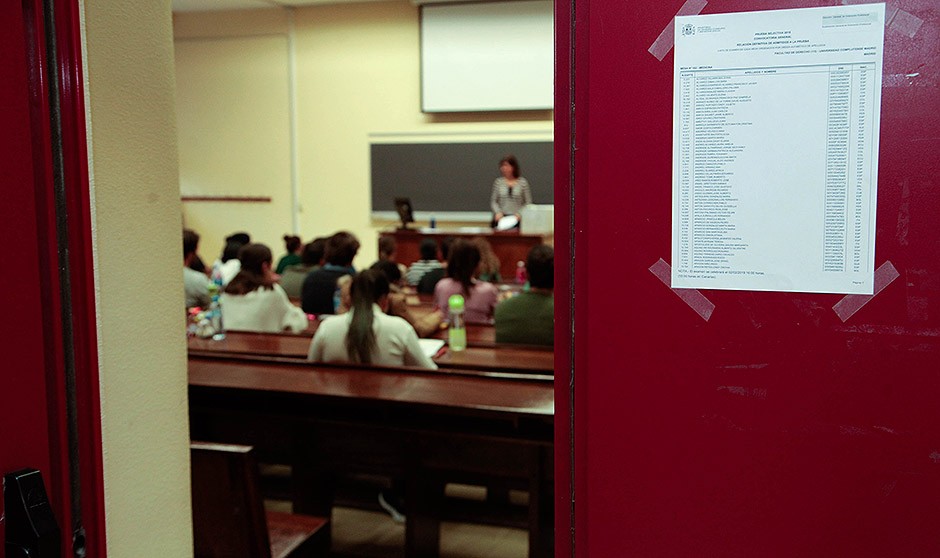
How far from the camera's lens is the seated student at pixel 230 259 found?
5973mm

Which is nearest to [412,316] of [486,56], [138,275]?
[138,275]

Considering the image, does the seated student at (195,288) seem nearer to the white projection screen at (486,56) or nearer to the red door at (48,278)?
the red door at (48,278)

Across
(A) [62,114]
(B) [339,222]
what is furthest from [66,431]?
(B) [339,222]

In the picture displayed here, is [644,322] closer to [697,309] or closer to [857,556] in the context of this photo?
[697,309]

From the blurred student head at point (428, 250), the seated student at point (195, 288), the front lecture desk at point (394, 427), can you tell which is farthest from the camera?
the blurred student head at point (428, 250)

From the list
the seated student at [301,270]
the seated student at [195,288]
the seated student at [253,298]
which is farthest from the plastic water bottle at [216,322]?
the seated student at [301,270]

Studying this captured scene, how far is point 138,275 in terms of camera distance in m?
1.47

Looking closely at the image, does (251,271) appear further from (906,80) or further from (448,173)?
(448,173)

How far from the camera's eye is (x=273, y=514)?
2.85m

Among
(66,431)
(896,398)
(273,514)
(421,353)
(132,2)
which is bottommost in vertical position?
(273,514)

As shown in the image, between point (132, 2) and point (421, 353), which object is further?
point (421, 353)

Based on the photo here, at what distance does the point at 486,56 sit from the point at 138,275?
7.44 metres

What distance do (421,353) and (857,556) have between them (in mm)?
2430

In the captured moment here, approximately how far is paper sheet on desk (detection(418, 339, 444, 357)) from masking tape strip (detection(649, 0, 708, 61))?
253 centimetres
